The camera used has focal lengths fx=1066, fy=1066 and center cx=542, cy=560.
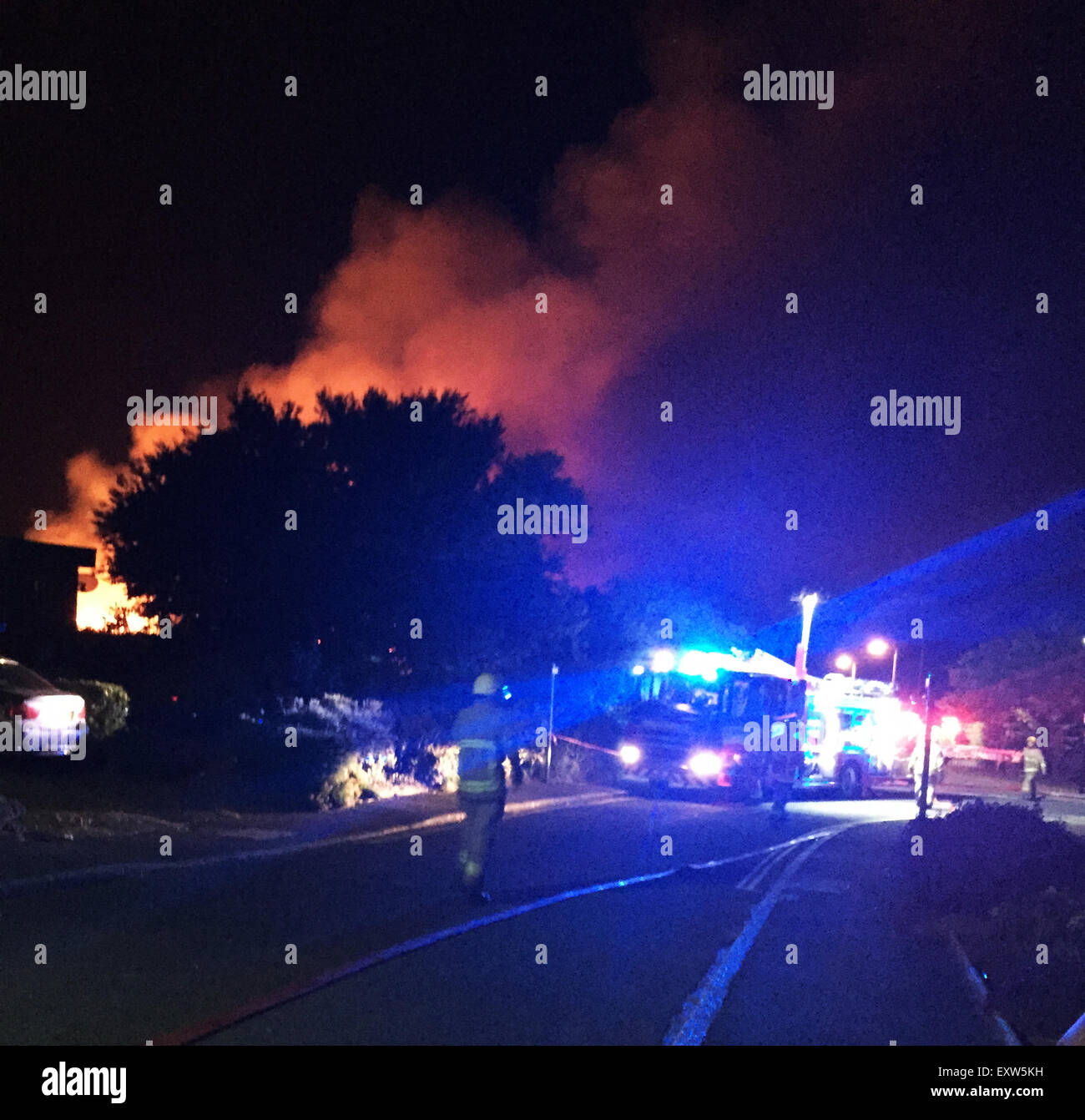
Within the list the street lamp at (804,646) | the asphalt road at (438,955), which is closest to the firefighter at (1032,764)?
the street lamp at (804,646)

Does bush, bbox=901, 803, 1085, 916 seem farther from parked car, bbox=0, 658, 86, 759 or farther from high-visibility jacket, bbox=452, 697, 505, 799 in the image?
parked car, bbox=0, 658, 86, 759

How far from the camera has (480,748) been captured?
9828 millimetres

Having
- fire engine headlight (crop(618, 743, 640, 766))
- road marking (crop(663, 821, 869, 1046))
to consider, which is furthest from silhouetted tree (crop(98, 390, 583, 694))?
road marking (crop(663, 821, 869, 1046))

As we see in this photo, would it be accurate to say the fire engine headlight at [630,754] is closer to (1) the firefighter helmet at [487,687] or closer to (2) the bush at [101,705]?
(2) the bush at [101,705]

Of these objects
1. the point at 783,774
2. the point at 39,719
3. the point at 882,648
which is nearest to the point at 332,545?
the point at 39,719

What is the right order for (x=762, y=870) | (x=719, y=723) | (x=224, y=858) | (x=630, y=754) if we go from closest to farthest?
1. (x=224, y=858)
2. (x=762, y=870)
3. (x=719, y=723)
4. (x=630, y=754)

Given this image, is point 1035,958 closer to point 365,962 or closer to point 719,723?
point 365,962

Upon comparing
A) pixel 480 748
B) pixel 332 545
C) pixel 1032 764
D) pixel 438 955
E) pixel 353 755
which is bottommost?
pixel 1032 764

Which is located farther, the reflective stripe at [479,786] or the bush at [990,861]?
the bush at [990,861]

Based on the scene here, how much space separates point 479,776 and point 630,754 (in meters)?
11.1

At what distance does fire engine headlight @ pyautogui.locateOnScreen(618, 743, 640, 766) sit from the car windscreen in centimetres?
1031

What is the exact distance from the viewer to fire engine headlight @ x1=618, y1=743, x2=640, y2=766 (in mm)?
20531

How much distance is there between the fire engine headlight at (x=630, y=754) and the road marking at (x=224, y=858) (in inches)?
66.9

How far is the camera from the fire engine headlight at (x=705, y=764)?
19828 mm
